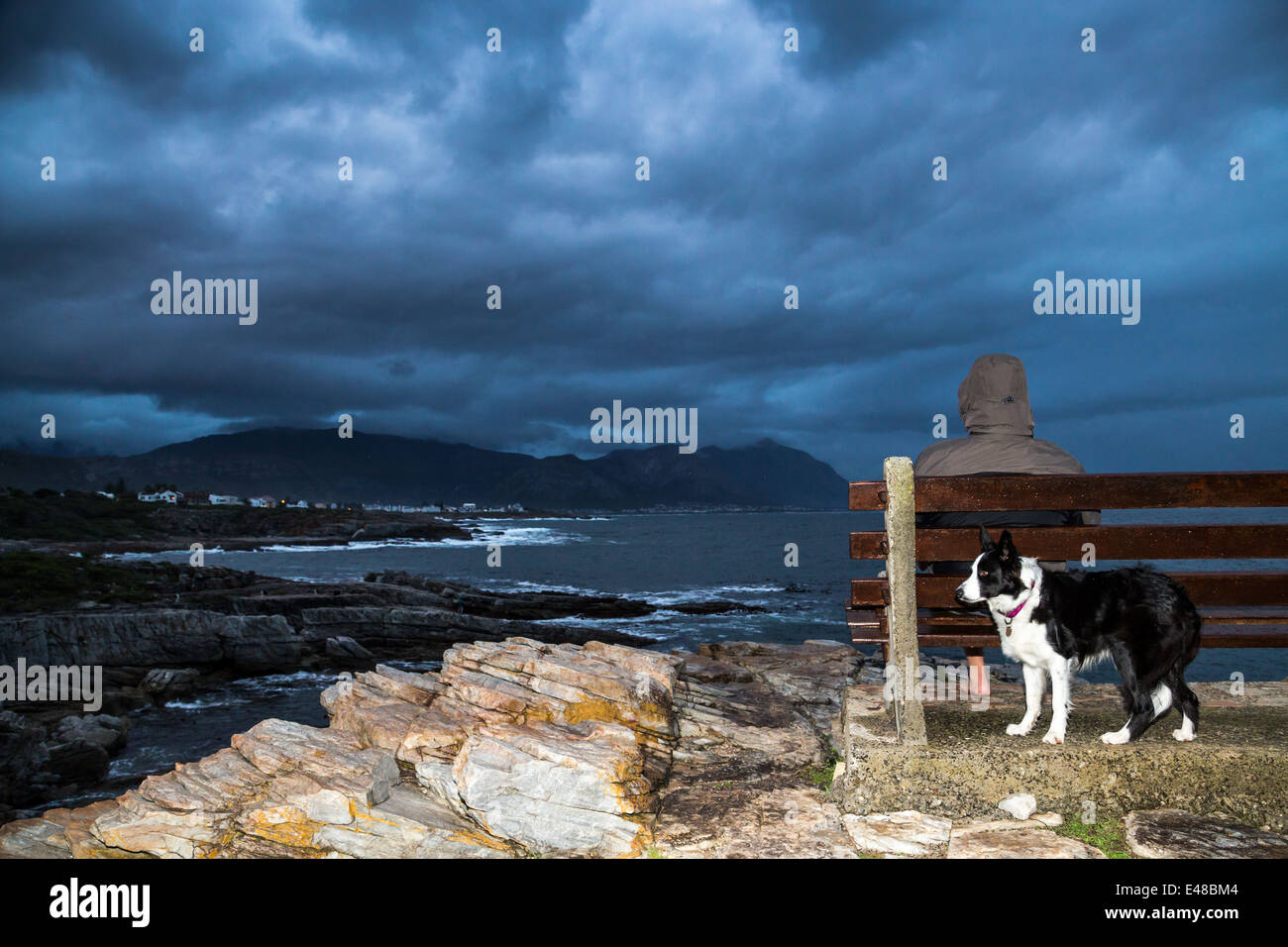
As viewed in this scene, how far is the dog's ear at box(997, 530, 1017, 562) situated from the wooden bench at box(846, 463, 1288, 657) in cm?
41

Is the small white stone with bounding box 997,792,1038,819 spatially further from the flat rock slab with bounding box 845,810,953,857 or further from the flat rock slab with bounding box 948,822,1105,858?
the flat rock slab with bounding box 845,810,953,857

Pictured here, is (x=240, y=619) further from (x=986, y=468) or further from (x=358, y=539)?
(x=358, y=539)

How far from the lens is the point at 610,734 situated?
6.49m

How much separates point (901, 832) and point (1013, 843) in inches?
27.8

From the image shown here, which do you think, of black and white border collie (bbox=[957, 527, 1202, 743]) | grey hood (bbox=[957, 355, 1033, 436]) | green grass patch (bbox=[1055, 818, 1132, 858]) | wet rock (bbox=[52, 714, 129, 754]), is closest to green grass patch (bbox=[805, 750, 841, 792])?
green grass patch (bbox=[1055, 818, 1132, 858])

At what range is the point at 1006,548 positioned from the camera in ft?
16.6

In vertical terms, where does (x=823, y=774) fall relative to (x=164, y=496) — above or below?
below

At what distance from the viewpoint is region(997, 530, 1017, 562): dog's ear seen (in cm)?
499

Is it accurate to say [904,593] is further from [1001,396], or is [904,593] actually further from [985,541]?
[1001,396]

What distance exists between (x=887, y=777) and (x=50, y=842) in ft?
27.0

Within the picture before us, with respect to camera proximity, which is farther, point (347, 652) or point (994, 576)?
point (347, 652)

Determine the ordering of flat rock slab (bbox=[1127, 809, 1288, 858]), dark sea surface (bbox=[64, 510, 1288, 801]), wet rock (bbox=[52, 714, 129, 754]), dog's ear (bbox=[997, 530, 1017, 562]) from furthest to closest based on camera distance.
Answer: dark sea surface (bbox=[64, 510, 1288, 801]) → wet rock (bbox=[52, 714, 129, 754]) → dog's ear (bbox=[997, 530, 1017, 562]) → flat rock slab (bbox=[1127, 809, 1288, 858])

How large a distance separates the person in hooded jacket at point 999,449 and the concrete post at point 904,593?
946 mm

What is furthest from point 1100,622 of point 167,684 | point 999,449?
point 167,684
